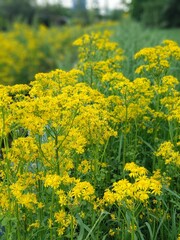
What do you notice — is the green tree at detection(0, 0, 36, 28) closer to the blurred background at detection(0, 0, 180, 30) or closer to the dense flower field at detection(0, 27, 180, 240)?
the blurred background at detection(0, 0, 180, 30)

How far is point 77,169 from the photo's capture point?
2684 millimetres

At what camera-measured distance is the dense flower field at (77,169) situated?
7.41 feet

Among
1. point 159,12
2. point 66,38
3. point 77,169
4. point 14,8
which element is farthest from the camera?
point 14,8

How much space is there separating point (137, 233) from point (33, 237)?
21.9 inches

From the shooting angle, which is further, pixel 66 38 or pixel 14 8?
pixel 14 8

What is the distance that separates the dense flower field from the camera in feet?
7.41

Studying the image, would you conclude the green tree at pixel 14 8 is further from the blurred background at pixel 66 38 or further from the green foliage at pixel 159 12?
the green foliage at pixel 159 12

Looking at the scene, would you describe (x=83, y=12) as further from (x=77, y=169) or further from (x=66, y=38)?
(x=77, y=169)

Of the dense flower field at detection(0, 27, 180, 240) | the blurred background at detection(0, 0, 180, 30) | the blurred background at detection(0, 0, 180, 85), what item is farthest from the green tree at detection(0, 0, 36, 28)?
the dense flower field at detection(0, 27, 180, 240)

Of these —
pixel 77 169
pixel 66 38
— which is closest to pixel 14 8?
pixel 66 38

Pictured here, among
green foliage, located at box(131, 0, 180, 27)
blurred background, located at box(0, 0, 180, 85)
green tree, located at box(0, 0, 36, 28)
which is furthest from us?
green tree, located at box(0, 0, 36, 28)

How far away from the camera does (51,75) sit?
9.62 ft

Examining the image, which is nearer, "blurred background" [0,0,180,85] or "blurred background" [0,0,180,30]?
"blurred background" [0,0,180,85]

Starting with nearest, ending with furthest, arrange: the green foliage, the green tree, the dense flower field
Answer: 1. the dense flower field
2. the green foliage
3. the green tree
